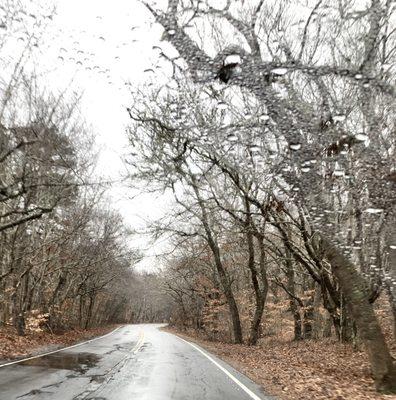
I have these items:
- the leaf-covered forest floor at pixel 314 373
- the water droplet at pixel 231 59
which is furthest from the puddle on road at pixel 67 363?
the water droplet at pixel 231 59

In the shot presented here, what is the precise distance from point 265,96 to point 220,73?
0.90 m

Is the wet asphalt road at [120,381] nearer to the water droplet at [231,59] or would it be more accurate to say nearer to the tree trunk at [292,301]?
the water droplet at [231,59]

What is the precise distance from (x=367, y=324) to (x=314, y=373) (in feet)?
10.4

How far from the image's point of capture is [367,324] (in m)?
8.20

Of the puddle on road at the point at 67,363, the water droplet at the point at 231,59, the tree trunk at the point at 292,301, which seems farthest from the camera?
the tree trunk at the point at 292,301

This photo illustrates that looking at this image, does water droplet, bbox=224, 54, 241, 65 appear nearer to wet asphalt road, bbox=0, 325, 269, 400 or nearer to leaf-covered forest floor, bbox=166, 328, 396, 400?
wet asphalt road, bbox=0, 325, 269, 400

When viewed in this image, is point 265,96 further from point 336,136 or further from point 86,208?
point 86,208

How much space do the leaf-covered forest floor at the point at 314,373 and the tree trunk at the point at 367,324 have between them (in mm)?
376

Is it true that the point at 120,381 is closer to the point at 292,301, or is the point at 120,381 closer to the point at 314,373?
the point at 314,373

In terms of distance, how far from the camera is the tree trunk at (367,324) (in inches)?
310

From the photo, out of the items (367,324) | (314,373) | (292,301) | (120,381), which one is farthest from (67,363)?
(292,301)

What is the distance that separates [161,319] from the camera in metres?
119

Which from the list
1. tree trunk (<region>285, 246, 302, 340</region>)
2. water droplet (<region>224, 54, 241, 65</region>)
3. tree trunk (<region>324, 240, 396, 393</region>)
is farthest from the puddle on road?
tree trunk (<region>285, 246, 302, 340</region>)

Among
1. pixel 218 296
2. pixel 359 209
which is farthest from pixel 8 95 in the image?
pixel 218 296
